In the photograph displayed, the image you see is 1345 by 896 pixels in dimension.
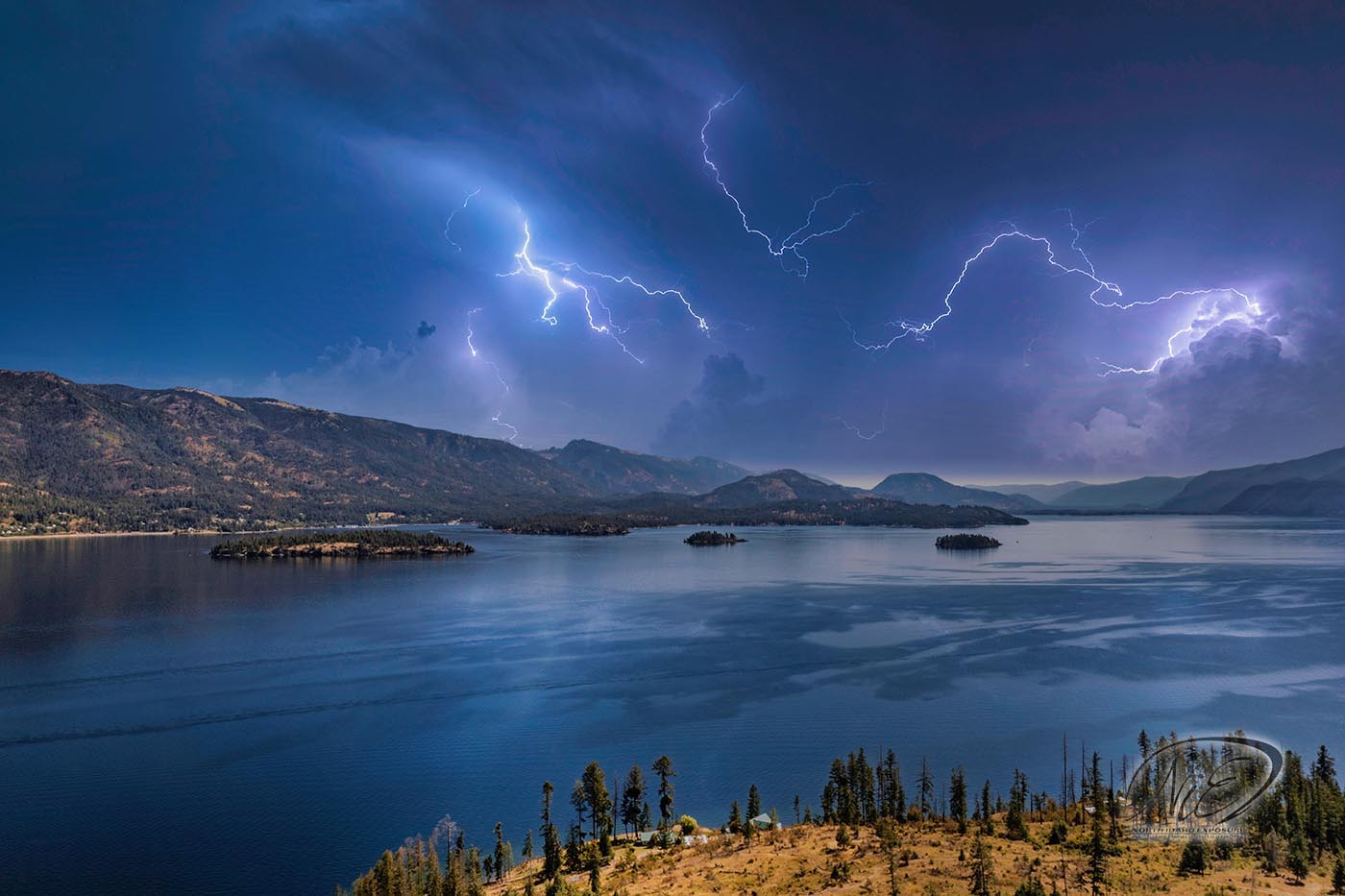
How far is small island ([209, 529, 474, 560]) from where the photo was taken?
569ft

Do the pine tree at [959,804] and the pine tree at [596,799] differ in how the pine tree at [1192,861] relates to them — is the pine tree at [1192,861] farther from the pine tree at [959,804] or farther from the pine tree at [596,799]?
the pine tree at [596,799]

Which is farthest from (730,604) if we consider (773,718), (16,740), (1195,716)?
(16,740)

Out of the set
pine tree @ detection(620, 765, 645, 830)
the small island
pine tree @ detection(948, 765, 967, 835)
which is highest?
the small island

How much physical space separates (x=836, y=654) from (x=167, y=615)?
81.2 metres

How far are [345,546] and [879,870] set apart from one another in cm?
18109

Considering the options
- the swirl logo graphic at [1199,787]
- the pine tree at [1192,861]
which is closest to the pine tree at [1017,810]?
the swirl logo graphic at [1199,787]

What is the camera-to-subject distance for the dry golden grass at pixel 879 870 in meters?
28.7

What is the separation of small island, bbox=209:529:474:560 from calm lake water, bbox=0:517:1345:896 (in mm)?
53484

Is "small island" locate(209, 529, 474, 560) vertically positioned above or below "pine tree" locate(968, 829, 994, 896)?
above

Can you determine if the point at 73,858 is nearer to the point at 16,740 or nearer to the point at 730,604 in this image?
the point at 16,740

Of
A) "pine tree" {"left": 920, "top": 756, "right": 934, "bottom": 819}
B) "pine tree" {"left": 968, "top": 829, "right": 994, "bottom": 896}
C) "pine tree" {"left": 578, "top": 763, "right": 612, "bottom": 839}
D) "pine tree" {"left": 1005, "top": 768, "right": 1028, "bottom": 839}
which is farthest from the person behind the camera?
"pine tree" {"left": 920, "top": 756, "right": 934, "bottom": 819}

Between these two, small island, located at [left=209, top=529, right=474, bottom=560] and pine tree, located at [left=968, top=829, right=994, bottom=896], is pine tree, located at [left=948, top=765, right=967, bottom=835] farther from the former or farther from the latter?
small island, located at [left=209, top=529, right=474, bottom=560]

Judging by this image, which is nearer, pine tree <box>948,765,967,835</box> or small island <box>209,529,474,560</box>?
pine tree <box>948,765,967,835</box>

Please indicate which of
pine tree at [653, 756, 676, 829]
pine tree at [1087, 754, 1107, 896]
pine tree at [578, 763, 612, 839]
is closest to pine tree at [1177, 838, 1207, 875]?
pine tree at [1087, 754, 1107, 896]
